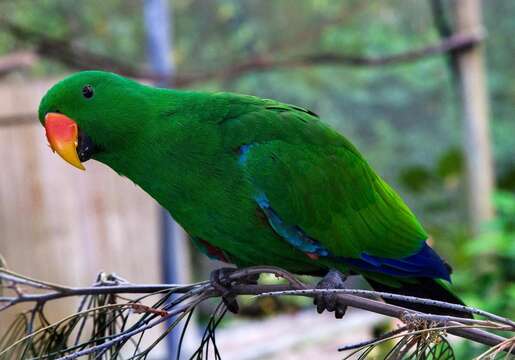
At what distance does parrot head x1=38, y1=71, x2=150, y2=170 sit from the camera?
1116 millimetres

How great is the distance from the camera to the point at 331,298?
0.97 meters

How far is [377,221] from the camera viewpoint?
4.34 ft

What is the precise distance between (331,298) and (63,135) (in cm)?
50

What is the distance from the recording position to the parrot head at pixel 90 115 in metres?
1.12

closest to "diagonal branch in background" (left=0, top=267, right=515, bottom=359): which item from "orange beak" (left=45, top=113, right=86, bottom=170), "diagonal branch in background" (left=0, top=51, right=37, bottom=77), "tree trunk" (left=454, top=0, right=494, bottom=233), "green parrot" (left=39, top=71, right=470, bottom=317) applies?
"green parrot" (left=39, top=71, right=470, bottom=317)

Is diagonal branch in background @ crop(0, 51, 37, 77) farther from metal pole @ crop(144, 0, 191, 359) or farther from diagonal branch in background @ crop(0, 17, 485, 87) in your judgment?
metal pole @ crop(144, 0, 191, 359)

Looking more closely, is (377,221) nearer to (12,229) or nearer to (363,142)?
(12,229)

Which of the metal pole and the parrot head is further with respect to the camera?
the metal pole

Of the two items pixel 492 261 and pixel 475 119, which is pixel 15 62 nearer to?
pixel 475 119

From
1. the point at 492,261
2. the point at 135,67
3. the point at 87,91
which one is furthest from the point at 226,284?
the point at 492,261

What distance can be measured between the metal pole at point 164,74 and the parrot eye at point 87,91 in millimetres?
1590

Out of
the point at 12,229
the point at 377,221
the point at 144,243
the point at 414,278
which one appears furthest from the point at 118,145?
the point at 144,243

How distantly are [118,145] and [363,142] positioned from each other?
11.5 ft

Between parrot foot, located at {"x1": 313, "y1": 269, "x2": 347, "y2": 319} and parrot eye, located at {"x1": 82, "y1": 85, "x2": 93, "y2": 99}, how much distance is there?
482 millimetres
